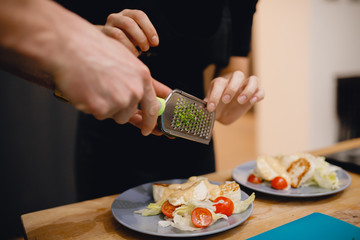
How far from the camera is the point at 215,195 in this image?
1.07m

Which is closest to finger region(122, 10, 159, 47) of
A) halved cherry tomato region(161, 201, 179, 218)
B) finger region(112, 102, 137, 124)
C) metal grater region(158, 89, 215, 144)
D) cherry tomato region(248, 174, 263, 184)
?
metal grater region(158, 89, 215, 144)

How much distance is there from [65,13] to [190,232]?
0.63 m

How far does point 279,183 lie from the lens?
1211 mm

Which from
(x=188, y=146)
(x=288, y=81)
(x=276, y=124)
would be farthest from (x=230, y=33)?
(x=276, y=124)

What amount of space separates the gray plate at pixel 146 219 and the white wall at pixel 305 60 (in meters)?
3.27

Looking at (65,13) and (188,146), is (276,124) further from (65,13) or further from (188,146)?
(65,13)

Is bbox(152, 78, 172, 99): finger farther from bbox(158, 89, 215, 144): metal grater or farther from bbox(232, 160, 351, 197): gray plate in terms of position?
bbox(232, 160, 351, 197): gray plate

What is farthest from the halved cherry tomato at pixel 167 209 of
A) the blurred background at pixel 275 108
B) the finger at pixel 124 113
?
the blurred background at pixel 275 108

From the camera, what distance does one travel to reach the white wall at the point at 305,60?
12.8 ft

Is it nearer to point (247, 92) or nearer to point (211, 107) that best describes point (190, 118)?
point (211, 107)

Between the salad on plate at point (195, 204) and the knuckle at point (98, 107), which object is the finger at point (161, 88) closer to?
the salad on plate at point (195, 204)

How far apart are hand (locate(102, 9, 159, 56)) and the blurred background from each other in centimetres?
199

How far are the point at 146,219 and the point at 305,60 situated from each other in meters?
3.49

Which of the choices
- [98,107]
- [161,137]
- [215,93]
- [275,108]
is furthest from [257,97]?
[275,108]
